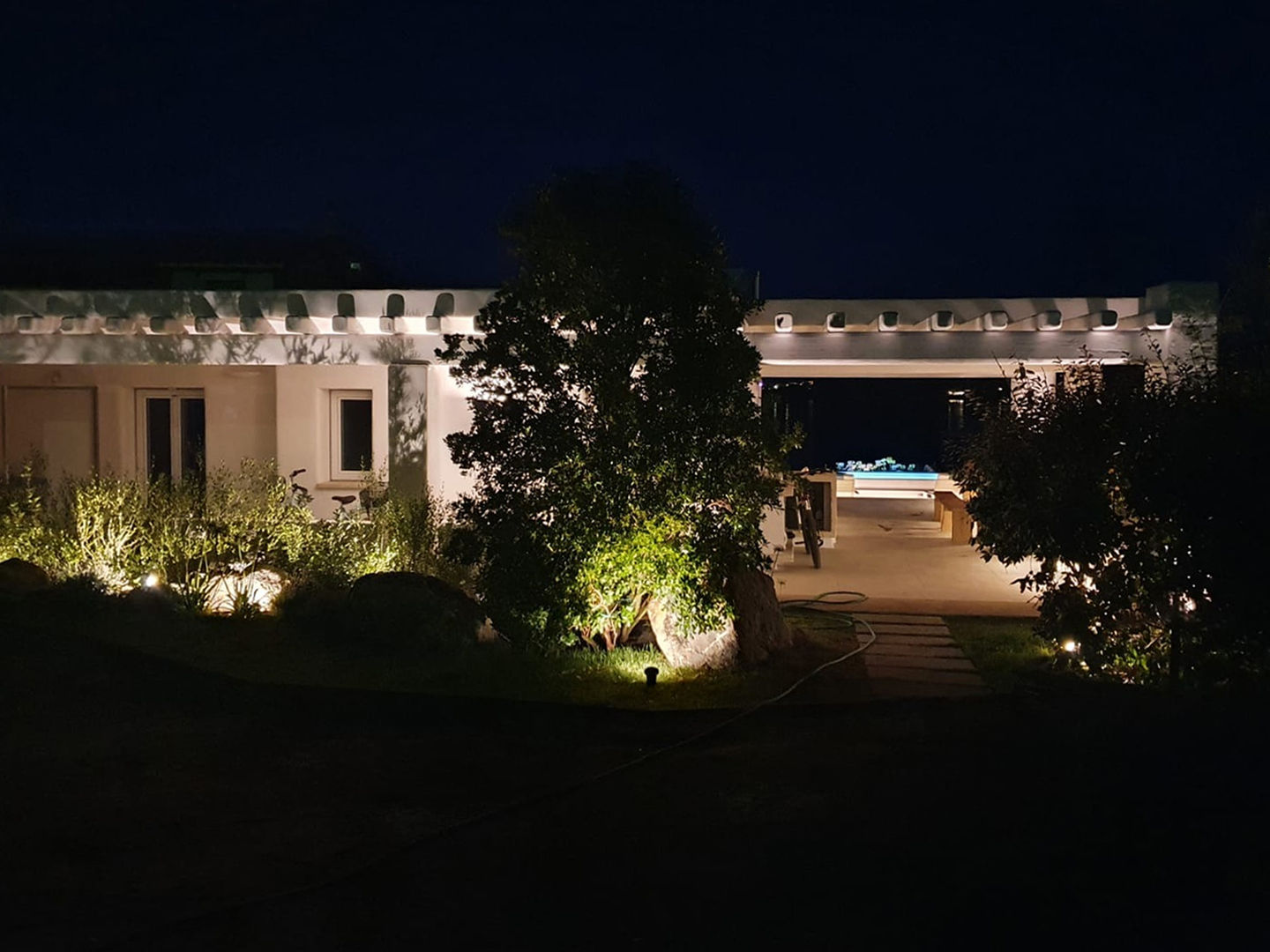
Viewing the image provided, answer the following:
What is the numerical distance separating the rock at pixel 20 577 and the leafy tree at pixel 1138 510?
7.66 metres

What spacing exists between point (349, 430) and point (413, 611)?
808 centimetres

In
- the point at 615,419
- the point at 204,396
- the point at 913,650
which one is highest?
the point at 204,396

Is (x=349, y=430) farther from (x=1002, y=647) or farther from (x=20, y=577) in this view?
(x=1002, y=647)

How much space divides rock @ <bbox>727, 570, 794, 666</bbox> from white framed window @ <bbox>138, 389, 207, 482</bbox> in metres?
10.5

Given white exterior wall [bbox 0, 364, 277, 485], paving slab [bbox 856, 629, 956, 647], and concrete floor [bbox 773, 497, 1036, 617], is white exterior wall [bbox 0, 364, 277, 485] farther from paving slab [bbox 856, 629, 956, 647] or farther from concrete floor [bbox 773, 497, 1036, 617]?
paving slab [bbox 856, 629, 956, 647]

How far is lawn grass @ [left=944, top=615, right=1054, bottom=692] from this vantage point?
8.49m

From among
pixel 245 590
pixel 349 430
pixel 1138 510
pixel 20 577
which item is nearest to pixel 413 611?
pixel 245 590

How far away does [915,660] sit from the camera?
8.94 metres

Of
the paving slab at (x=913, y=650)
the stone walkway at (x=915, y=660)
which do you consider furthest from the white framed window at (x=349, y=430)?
the paving slab at (x=913, y=650)

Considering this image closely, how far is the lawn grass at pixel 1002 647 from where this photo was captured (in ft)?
27.9

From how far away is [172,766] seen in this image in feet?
20.9

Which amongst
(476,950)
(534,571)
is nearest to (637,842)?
(476,950)

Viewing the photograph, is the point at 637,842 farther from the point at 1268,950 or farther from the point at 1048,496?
the point at 1048,496

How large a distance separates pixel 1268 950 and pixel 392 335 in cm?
1041
